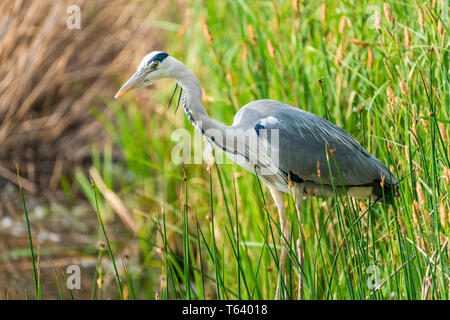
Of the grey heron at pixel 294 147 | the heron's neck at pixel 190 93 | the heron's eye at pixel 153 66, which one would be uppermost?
the heron's eye at pixel 153 66

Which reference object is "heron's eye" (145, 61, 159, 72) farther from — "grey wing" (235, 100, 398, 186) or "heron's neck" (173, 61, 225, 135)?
"grey wing" (235, 100, 398, 186)

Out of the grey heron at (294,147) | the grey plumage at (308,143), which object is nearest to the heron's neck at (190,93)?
the grey heron at (294,147)

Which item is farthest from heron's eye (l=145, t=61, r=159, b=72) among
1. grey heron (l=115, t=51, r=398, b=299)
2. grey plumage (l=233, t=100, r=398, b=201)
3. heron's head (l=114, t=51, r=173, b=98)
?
grey plumage (l=233, t=100, r=398, b=201)

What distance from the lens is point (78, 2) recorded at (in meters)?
4.96

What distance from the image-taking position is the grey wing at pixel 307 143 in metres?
2.49

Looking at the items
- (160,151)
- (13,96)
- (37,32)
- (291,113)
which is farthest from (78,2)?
(291,113)

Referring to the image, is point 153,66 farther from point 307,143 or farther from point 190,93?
point 307,143

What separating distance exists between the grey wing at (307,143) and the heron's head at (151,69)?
1.37 ft

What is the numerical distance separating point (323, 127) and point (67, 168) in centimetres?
370

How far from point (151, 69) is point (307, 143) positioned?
728 mm

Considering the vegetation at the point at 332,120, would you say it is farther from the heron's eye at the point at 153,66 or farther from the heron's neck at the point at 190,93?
the heron's eye at the point at 153,66

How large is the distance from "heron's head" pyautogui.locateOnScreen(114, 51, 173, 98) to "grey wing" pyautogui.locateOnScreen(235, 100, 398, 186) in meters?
0.42

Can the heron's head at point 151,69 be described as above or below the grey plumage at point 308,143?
above
